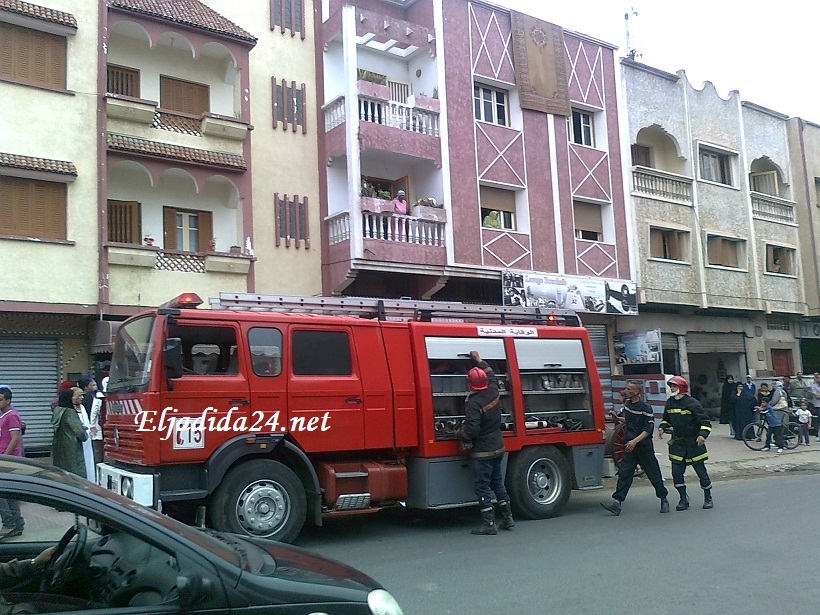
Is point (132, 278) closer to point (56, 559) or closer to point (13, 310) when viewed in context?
point (13, 310)

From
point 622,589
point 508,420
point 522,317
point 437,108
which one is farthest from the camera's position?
point 437,108

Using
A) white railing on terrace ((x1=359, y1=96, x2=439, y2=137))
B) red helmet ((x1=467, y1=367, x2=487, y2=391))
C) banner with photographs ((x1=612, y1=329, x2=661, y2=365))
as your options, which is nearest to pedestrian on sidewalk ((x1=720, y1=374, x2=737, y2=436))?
banner with photographs ((x1=612, y1=329, x2=661, y2=365))

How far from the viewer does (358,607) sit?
3.29m

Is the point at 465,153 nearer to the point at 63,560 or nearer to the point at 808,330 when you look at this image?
the point at 63,560

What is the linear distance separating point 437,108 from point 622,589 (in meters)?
14.9

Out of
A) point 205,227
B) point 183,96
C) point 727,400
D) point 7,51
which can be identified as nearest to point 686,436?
point 205,227

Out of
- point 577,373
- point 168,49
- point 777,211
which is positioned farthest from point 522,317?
point 777,211

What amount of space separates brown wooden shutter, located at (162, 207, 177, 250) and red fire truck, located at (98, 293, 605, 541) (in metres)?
8.38

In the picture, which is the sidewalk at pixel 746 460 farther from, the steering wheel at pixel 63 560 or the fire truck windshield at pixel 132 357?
the steering wheel at pixel 63 560

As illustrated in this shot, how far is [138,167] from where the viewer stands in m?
15.8

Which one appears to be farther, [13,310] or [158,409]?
[13,310]

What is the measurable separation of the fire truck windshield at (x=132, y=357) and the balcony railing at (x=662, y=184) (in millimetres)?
18519

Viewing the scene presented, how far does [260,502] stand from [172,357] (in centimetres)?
172

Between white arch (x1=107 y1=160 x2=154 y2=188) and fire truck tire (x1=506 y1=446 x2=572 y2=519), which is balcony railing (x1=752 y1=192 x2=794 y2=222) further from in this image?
white arch (x1=107 y1=160 x2=154 y2=188)
